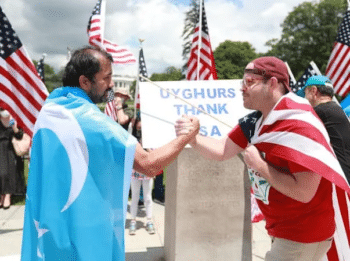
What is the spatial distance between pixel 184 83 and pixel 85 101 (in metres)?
1.79

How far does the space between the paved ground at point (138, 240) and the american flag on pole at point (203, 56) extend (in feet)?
11.2

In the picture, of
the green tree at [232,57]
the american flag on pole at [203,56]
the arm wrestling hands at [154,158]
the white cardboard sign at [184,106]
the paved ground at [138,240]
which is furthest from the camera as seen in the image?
the green tree at [232,57]

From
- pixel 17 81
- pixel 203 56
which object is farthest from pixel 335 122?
pixel 203 56

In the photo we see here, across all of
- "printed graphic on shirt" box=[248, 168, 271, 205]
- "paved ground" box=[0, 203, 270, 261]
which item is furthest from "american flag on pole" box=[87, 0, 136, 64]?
"printed graphic on shirt" box=[248, 168, 271, 205]

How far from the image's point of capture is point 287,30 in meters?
38.1

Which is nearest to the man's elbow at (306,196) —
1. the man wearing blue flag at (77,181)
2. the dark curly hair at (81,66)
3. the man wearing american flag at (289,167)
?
the man wearing american flag at (289,167)

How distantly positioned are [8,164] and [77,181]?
5969 mm

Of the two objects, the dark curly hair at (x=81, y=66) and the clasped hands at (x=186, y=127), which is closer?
the dark curly hair at (x=81, y=66)

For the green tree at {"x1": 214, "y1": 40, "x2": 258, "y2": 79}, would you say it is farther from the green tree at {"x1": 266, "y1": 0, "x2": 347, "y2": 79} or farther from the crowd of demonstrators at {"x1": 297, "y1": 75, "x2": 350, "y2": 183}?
the crowd of demonstrators at {"x1": 297, "y1": 75, "x2": 350, "y2": 183}

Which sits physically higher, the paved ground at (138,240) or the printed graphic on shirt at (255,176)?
the printed graphic on shirt at (255,176)

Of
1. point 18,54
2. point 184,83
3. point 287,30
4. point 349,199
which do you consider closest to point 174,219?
point 184,83

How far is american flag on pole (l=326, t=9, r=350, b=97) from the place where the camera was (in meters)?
7.85

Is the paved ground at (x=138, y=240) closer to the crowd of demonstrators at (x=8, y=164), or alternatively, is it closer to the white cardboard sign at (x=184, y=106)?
the crowd of demonstrators at (x=8, y=164)

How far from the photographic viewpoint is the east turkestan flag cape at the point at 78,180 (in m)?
1.81
